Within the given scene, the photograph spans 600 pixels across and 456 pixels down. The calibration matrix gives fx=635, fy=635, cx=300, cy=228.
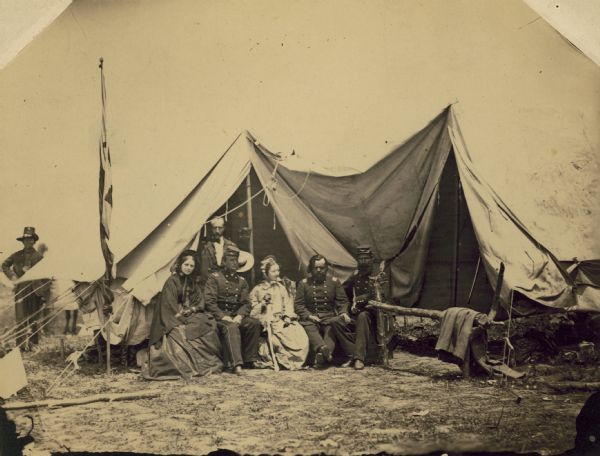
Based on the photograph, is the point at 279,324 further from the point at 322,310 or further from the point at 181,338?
the point at 181,338

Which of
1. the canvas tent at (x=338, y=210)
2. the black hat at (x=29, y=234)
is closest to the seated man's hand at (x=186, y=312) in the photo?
the canvas tent at (x=338, y=210)

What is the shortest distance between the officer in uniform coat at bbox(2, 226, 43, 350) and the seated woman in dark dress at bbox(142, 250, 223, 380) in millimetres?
746

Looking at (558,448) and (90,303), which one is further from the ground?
(90,303)

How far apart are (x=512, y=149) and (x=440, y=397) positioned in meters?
1.51

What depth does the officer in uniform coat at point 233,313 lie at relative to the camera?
3852 millimetres

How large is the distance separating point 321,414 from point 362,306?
0.72m

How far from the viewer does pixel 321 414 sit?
11.7ft

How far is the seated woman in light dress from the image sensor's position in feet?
12.6

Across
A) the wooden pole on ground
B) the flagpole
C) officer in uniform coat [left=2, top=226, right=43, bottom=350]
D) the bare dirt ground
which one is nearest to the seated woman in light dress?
the bare dirt ground

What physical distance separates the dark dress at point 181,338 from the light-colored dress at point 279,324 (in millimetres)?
281

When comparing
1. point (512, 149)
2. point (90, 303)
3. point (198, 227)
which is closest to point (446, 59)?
point (512, 149)

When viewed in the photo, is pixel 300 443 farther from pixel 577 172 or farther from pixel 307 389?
pixel 577 172

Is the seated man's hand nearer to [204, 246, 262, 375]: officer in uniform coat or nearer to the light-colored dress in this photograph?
[204, 246, 262, 375]: officer in uniform coat

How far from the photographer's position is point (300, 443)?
348cm
